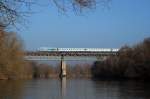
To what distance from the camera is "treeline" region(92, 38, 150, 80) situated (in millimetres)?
95125

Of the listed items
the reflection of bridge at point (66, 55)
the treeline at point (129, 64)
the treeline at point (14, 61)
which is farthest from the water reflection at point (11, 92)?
the reflection of bridge at point (66, 55)

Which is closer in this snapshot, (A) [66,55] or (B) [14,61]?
(B) [14,61]

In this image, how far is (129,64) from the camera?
344 ft

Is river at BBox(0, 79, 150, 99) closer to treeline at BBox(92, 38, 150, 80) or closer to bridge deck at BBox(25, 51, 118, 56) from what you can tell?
treeline at BBox(92, 38, 150, 80)

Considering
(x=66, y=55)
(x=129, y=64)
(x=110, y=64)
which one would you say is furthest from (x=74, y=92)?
(x=66, y=55)

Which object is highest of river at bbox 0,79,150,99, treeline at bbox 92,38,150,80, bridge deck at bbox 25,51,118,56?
bridge deck at bbox 25,51,118,56

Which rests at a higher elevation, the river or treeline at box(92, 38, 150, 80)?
treeline at box(92, 38, 150, 80)

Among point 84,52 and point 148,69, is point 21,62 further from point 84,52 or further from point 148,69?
point 84,52

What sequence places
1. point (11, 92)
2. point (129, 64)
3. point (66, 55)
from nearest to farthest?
point (11, 92) < point (129, 64) < point (66, 55)

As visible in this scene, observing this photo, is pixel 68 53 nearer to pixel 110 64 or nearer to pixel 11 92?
pixel 110 64

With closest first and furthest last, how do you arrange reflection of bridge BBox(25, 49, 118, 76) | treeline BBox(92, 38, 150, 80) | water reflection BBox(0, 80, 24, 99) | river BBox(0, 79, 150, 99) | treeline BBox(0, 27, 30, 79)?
water reflection BBox(0, 80, 24, 99) < river BBox(0, 79, 150, 99) < treeline BBox(0, 27, 30, 79) < treeline BBox(92, 38, 150, 80) < reflection of bridge BBox(25, 49, 118, 76)

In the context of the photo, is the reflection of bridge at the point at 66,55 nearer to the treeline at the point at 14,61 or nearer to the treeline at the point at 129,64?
the treeline at the point at 129,64

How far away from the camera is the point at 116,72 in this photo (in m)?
124

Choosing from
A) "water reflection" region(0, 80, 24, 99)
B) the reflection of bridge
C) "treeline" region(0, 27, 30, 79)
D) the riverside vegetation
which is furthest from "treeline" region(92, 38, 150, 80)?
"water reflection" region(0, 80, 24, 99)
